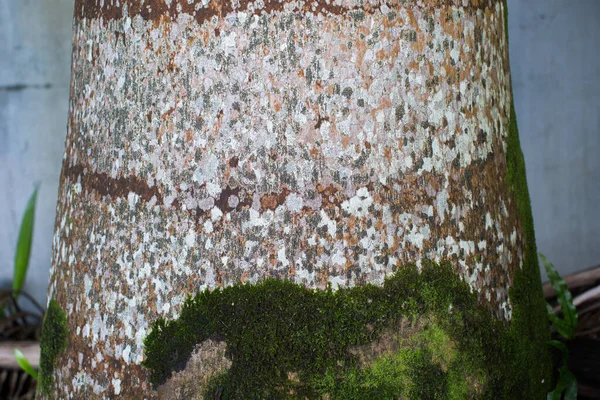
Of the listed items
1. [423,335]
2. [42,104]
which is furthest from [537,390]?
[42,104]

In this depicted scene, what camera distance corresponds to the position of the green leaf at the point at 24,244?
267 centimetres

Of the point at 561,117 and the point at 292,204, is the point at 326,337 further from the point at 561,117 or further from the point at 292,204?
the point at 561,117

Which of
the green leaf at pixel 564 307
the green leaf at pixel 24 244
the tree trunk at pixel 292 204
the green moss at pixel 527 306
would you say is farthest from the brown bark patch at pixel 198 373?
the green leaf at pixel 24 244

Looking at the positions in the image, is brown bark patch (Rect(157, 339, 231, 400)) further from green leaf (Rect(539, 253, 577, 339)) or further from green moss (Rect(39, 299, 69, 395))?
green leaf (Rect(539, 253, 577, 339))

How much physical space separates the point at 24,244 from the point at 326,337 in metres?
2.13

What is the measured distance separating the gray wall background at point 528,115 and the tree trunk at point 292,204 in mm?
Answer: 1925

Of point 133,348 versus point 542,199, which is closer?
point 133,348

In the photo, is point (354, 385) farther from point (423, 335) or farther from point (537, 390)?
point (537, 390)

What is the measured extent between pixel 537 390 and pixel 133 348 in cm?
65

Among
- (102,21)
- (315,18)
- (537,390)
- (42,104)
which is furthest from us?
(42,104)

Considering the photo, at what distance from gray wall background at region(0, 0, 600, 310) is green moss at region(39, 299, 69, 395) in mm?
1786

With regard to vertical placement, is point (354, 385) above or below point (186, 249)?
below

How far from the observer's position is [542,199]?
114 inches

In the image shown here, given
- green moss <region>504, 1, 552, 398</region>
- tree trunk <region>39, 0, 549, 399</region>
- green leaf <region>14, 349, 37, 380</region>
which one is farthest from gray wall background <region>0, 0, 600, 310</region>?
tree trunk <region>39, 0, 549, 399</region>
